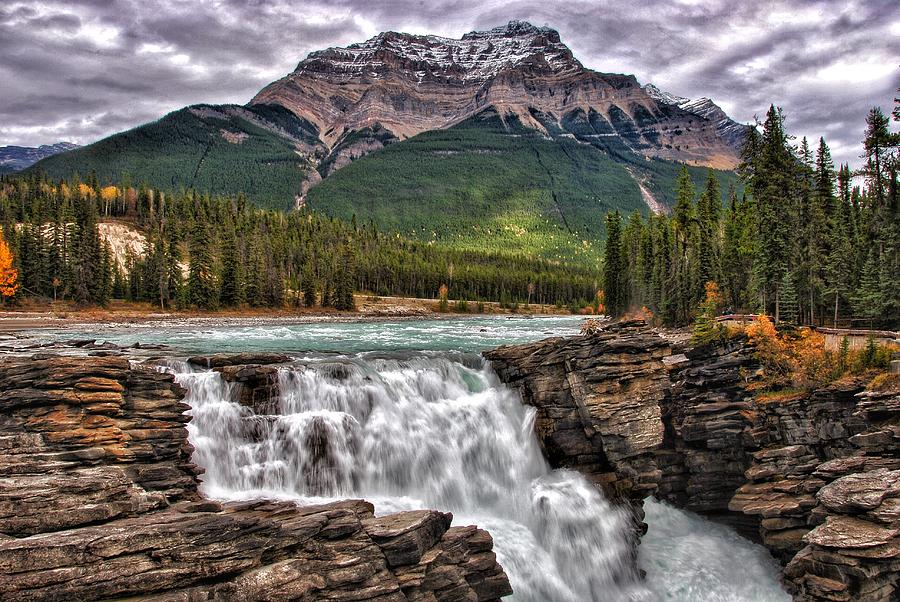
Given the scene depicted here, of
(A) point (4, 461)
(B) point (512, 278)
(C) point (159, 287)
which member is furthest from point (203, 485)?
(B) point (512, 278)

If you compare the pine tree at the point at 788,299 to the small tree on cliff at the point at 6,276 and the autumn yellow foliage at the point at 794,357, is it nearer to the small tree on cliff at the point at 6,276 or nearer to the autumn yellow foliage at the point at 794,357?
the autumn yellow foliage at the point at 794,357

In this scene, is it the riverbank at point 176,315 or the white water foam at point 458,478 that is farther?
the riverbank at point 176,315


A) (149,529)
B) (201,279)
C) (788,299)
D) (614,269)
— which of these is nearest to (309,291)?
(201,279)

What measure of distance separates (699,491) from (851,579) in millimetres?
9844

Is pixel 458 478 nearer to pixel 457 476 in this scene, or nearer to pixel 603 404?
pixel 457 476

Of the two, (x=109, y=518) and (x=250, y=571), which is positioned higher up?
(x=109, y=518)

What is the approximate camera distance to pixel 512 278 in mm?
169750

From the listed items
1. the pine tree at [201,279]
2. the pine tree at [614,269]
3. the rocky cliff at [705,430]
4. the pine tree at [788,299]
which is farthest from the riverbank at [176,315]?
the pine tree at [788,299]

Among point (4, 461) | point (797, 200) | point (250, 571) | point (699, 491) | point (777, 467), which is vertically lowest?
point (699, 491)

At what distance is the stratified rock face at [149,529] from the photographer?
35.7ft

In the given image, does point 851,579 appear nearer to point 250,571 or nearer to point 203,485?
point 250,571

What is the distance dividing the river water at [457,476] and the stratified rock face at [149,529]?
121 inches

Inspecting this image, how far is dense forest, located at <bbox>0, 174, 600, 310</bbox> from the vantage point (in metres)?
92.2

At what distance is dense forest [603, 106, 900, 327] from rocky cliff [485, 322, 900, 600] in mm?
15539
